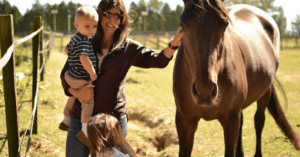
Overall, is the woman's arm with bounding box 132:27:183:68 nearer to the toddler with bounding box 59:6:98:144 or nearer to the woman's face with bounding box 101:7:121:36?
the woman's face with bounding box 101:7:121:36

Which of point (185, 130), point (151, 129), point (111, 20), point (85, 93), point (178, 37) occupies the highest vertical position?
point (111, 20)

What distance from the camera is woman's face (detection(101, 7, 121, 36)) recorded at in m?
2.04

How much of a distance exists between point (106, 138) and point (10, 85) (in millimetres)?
912

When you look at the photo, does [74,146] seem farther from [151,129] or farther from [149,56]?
[151,129]

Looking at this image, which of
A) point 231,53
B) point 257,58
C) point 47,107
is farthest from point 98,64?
point 47,107

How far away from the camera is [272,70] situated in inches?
133

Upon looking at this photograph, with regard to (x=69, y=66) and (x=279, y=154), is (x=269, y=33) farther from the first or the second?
(x=69, y=66)

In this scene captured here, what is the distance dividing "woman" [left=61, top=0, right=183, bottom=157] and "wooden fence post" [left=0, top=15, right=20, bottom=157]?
39cm

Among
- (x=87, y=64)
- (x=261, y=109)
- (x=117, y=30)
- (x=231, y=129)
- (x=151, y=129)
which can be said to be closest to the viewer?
(x=87, y=64)

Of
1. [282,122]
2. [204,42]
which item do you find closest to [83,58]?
[204,42]

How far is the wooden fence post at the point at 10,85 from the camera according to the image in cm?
194

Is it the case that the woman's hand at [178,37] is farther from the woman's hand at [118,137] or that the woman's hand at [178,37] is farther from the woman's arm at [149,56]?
the woman's hand at [118,137]

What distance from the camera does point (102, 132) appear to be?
5.49 feet

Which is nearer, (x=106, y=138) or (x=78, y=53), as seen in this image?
(x=106, y=138)
